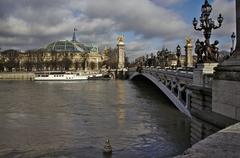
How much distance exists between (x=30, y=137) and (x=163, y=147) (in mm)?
5728

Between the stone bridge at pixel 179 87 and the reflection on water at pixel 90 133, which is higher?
the stone bridge at pixel 179 87

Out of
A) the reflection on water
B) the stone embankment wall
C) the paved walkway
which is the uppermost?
the paved walkway

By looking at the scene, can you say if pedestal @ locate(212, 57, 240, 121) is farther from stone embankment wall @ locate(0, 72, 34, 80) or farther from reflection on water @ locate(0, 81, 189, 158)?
stone embankment wall @ locate(0, 72, 34, 80)

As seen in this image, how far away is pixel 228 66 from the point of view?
8484 millimetres

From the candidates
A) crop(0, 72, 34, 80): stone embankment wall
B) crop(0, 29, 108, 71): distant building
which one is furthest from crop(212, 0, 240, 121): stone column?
crop(0, 29, 108, 71): distant building

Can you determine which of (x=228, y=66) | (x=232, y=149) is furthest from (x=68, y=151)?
(x=232, y=149)

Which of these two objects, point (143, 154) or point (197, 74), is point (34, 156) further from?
point (197, 74)

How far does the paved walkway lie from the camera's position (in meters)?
4.20

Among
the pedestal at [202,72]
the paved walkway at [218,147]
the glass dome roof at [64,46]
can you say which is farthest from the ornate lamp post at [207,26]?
the glass dome roof at [64,46]

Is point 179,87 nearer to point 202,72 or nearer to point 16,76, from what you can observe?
point 202,72

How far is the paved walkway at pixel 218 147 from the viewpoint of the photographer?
420cm

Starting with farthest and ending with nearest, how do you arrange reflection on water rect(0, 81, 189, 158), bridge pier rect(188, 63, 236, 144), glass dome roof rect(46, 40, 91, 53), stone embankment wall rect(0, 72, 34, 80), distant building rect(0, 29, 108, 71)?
glass dome roof rect(46, 40, 91, 53), distant building rect(0, 29, 108, 71), stone embankment wall rect(0, 72, 34, 80), reflection on water rect(0, 81, 189, 158), bridge pier rect(188, 63, 236, 144)

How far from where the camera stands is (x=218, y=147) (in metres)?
4.57

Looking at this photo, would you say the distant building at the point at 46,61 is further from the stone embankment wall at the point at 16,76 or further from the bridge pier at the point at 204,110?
the bridge pier at the point at 204,110
